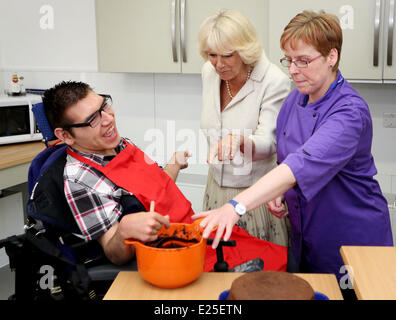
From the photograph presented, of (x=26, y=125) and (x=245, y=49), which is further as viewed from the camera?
(x=26, y=125)

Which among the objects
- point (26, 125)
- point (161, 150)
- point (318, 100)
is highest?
point (318, 100)

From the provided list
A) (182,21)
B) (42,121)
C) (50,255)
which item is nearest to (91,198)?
(50,255)

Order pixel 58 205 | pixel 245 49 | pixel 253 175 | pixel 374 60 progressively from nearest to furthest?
1. pixel 58 205
2. pixel 245 49
3. pixel 253 175
4. pixel 374 60

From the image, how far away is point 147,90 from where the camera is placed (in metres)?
3.50

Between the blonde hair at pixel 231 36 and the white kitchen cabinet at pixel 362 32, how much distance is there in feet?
2.42

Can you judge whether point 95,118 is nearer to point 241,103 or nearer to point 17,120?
point 241,103

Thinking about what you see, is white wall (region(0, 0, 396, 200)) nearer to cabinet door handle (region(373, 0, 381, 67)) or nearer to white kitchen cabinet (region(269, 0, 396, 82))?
white kitchen cabinet (region(269, 0, 396, 82))

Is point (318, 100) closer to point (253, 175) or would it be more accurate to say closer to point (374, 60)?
point (253, 175)

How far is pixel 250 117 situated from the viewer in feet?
6.66

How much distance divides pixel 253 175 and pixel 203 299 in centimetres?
93

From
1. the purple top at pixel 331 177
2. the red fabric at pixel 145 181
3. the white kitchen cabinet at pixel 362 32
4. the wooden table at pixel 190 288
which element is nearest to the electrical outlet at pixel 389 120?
the white kitchen cabinet at pixel 362 32

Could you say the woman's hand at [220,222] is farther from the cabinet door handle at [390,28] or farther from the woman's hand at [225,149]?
the cabinet door handle at [390,28]
